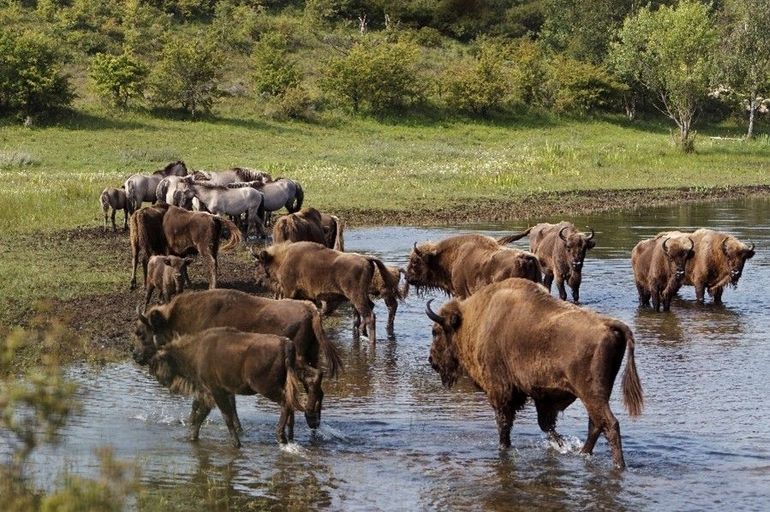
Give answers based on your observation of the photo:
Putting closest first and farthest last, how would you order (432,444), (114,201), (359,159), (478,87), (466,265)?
(432,444) → (466,265) → (114,201) → (359,159) → (478,87)

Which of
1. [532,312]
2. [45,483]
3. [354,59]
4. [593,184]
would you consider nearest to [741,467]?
[532,312]

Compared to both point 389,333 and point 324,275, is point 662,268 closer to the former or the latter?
point 389,333

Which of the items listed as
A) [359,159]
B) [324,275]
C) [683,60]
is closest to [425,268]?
[324,275]

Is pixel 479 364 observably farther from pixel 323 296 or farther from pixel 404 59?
pixel 404 59

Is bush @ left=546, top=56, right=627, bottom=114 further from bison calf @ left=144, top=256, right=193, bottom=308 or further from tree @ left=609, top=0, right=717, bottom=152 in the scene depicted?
bison calf @ left=144, top=256, right=193, bottom=308

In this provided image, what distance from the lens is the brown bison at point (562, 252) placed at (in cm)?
1688

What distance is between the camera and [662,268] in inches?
674

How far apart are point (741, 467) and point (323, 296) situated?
584cm

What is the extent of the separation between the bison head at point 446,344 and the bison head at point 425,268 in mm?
4190

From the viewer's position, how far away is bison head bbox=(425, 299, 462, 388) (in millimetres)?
10117

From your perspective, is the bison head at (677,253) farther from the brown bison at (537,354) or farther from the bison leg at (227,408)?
the bison leg at (227,408)

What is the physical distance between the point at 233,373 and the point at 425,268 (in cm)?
538

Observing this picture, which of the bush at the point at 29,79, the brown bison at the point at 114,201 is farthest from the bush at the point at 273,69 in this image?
the brown bison at the point at 114,201

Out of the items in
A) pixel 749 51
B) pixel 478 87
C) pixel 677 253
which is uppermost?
pixel 749 51
